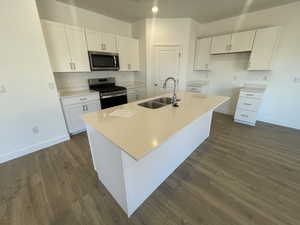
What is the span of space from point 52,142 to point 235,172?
3.23 m

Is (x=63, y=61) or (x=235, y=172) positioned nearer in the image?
(x=235, y=172)

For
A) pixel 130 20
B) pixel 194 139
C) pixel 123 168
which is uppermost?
pixel 130 20

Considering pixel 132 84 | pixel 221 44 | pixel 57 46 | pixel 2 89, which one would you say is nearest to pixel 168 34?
pixel 221 44

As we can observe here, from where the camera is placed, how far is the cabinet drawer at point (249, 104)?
3135 millimetres

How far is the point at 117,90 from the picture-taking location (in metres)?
3.38

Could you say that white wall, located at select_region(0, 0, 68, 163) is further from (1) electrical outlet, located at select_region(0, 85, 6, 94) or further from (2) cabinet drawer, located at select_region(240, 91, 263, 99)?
(2) cabinet drawer, located at select_region(240, 91, 263, 99)

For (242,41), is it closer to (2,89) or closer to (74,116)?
(74,116)

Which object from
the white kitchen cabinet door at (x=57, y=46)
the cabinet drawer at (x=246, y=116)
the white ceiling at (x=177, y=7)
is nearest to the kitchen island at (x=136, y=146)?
the white kitchen cabinet door at (x=57, y=46)

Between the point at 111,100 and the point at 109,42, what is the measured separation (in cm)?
145

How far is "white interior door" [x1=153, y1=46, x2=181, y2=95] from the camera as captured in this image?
12.6ft

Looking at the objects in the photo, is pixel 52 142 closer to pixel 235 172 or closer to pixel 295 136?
pixel 235 172

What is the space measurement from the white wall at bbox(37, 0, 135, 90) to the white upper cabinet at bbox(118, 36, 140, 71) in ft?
1.45

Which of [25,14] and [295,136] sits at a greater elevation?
[25,14]

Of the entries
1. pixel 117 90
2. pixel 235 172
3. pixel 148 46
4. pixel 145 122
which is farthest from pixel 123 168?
pixel 148 46
